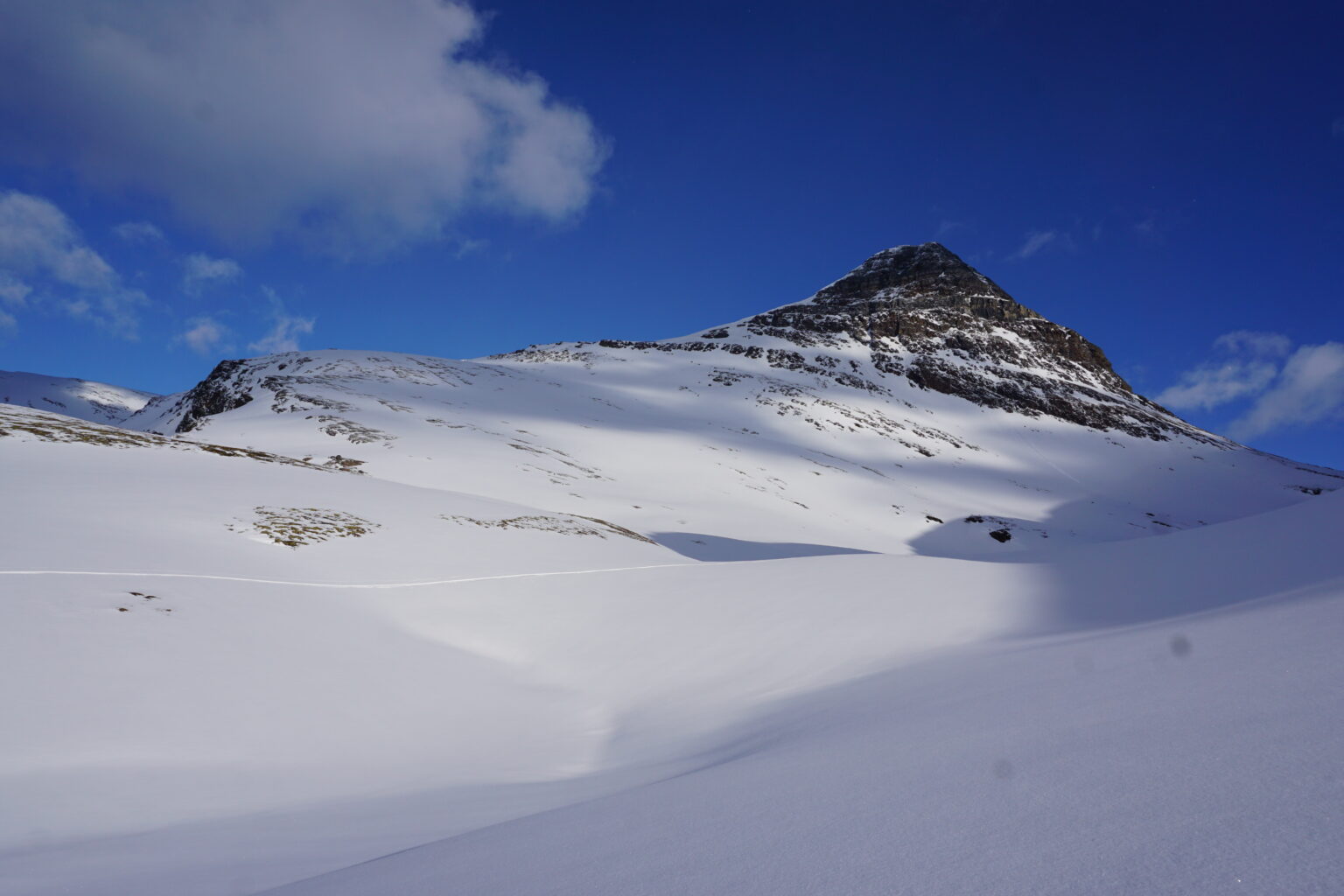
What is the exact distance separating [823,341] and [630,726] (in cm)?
8870

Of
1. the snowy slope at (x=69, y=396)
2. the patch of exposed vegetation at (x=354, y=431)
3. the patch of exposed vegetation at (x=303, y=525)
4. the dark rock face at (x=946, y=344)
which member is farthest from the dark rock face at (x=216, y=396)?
the snowy slope at (x=69, y=396)

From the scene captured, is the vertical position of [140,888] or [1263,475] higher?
[1263,475]

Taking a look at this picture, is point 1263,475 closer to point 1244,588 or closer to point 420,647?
point 1244,588

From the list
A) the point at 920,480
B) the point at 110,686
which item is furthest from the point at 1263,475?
the point at 110,686

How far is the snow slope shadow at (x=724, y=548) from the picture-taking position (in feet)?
74.0

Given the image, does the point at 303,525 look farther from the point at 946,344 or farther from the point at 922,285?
the point at 922,285

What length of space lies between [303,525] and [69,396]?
398 ft

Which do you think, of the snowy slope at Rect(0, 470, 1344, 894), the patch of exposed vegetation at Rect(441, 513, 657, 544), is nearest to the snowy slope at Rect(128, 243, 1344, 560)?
the patch of exposed vegetation at Rect(441, 513, 657, 544)

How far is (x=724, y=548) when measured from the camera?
23641 mm

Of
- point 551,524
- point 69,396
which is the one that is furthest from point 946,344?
point 69,396

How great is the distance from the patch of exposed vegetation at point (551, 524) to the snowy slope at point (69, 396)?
306 feet

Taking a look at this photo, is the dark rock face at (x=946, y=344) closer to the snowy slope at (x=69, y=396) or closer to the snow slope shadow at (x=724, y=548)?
the snow slope shadow at (x=724, y=548)

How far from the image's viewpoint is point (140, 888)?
334 cm

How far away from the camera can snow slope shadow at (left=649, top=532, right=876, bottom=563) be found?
22562 mm
